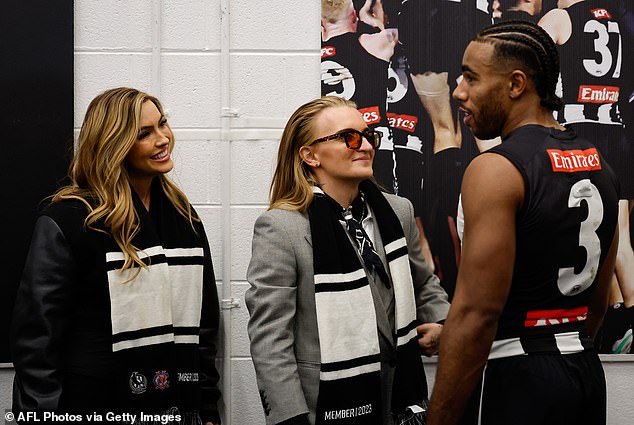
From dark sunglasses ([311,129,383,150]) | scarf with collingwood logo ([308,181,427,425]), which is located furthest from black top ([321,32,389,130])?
scarf with collingwood logo ([308,181,427,425])

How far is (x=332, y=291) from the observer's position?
234 cm

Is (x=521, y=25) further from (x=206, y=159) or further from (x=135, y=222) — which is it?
(x=206, y=159)

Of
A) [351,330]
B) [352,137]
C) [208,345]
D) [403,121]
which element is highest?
[403,121]

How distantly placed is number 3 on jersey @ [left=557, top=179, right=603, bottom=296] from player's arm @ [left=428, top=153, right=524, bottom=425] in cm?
15

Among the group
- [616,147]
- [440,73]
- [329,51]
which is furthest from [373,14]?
[616,147]

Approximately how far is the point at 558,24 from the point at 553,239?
153 cm

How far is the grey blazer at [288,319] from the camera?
2.24m

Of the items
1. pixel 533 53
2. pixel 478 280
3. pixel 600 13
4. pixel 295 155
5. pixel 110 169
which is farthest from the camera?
pixel 600 13

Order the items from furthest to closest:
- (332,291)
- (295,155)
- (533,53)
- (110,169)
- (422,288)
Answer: (422,288) → (295,155) → (110,169) → (332,291) → (533,53)

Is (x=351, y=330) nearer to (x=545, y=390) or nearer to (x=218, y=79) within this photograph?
(x=545, y=390)

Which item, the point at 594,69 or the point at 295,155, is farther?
the point at 594,69

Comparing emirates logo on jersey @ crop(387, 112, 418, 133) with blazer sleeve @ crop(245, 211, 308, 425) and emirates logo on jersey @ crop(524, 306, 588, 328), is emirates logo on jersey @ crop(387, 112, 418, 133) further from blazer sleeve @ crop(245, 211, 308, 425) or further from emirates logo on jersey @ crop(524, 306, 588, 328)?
emirates logo on jersey @ crop(524, 306, 588, 328)

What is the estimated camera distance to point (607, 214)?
1.96 meters

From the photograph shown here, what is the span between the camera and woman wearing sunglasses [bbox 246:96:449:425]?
2283 mm
